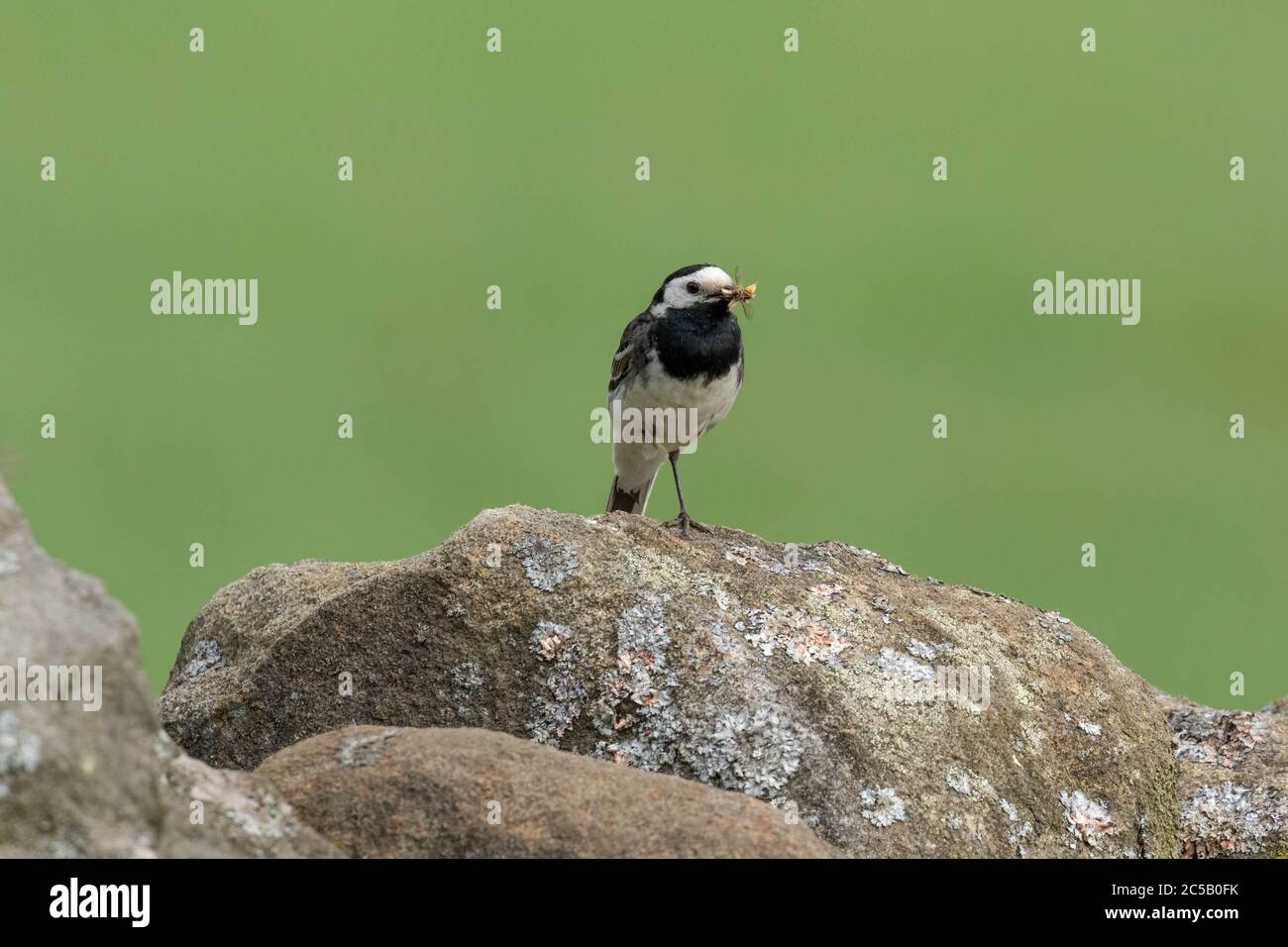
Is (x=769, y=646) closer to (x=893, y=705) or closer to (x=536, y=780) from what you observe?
(x=893, y=705)

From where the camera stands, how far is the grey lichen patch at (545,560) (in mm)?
5645

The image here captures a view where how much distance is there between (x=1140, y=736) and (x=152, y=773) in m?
3.68

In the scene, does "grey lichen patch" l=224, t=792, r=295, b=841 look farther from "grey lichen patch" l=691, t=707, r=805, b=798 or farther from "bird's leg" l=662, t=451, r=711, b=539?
"bird's leg" l=662, t=451, r=711, b=539

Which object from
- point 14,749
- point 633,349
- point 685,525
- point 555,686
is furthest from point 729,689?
point 633,349

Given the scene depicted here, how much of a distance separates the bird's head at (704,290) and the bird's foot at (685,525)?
211 centimetres

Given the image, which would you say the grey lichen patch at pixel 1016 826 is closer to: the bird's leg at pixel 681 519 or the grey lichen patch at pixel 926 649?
the grey lichen patch at pixel 926 649

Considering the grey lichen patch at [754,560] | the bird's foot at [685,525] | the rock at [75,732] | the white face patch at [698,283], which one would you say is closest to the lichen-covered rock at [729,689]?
the grey lichen patch at [754,560]

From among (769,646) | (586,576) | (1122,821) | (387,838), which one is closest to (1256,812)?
(1122,821)

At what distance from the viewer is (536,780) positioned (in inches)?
163

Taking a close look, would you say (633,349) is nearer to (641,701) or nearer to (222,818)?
(641,701)

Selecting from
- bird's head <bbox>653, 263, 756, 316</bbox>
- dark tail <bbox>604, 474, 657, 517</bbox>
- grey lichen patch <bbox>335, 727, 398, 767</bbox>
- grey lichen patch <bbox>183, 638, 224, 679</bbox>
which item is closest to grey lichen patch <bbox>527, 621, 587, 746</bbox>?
grey lichen patch <bbox>335, 727, 398, 767</bbox>

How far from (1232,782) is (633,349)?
519cm

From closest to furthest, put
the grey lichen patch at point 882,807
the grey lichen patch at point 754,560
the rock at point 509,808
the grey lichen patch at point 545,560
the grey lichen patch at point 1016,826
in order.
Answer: the rock at point 509,808
the grey lichen patch at point 882,807
the grey lichen patch at point 1016,826
the grey lichen patch at point 545,560
the grey lichen patch at point 754,560

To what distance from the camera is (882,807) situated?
497 cm
